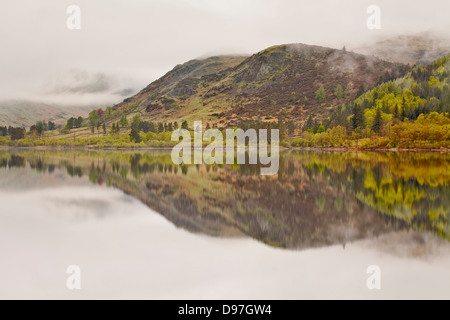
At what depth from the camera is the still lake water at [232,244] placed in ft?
37.9

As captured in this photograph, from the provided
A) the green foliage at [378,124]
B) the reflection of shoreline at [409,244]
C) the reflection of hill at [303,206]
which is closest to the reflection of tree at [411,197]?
the reflection of hill at [303,206]

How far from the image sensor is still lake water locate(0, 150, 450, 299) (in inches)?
455

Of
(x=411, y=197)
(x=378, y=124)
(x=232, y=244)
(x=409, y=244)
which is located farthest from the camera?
(x=378, y=124)

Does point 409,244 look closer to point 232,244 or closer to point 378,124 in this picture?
point 232,244

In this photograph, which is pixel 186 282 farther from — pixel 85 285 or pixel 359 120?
pixel 359 120

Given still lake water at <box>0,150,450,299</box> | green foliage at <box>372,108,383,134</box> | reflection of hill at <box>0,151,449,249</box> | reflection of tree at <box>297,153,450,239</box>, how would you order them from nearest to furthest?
still lake water at <box>0,150,450,299</box> < reflection of hill at <box>0,151,449,249</box> < reflection of tree at <box>297,153,450,239</box> < green foliage at <box>372,108,383,134</box>

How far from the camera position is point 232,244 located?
53.2 feet

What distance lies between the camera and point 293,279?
12039mm

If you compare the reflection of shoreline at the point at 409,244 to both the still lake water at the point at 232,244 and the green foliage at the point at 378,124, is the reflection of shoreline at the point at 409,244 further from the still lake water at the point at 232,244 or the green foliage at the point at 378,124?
the green foliage at the point at 378,124

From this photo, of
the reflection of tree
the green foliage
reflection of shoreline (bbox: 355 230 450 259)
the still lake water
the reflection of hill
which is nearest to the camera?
the still lake water

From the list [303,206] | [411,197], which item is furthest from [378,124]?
[303,206]

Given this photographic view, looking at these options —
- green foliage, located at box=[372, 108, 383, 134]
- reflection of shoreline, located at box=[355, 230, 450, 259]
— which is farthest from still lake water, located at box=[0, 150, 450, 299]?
green foliage, located at box=[372, 108, 383, 134]

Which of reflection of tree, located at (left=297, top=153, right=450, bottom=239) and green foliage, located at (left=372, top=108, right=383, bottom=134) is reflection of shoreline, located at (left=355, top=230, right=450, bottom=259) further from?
green foliage, located at (left=372, top=108, right=383, bottom=134)
